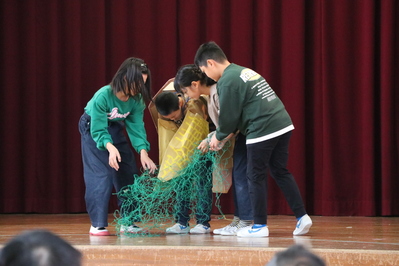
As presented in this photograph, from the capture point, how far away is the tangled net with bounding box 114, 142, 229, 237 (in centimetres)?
295

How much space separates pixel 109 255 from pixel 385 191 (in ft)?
7.84

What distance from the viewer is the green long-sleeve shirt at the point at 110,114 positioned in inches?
117

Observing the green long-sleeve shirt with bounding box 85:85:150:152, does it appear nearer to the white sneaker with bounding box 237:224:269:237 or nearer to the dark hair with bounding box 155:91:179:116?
the dark hair with bounding box 155:91:179:116

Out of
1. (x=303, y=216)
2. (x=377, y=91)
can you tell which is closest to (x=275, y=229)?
(x=303, y=216)

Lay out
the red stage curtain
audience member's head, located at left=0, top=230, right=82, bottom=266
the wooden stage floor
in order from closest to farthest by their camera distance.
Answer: audience member's head, located at left=0, top=230, right=82, bottom=266 < the wooden stage floor < the red stage curtain

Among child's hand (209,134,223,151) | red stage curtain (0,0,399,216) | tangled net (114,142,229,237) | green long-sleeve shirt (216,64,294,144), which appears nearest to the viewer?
green long-sleeve shirt (216,64,294,144)

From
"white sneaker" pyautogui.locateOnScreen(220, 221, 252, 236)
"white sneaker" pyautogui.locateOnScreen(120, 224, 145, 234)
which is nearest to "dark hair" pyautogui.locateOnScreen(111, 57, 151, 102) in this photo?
"white sneaker" pyautogui.locateOnScreen(120, 224, 145, 234)

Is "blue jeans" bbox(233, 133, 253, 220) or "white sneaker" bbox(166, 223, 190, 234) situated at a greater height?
"blue jeans" bbox(233, 133, 253, 220)

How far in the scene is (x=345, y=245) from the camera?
98.7 inches

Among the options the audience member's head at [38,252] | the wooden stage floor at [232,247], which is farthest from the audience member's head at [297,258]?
the wooden stage floor at [232,247]

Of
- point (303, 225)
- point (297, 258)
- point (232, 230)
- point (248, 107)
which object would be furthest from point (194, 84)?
point (297, 258)

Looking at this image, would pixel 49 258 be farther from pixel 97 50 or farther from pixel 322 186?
pixel 97 50

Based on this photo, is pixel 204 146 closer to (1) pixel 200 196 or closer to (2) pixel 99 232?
(1) pixel 200 196

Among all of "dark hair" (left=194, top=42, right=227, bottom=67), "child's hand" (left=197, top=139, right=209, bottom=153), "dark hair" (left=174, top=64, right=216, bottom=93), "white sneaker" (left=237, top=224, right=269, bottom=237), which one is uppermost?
"dark hair" (left=194, top=42, right=227, bottom=67)
